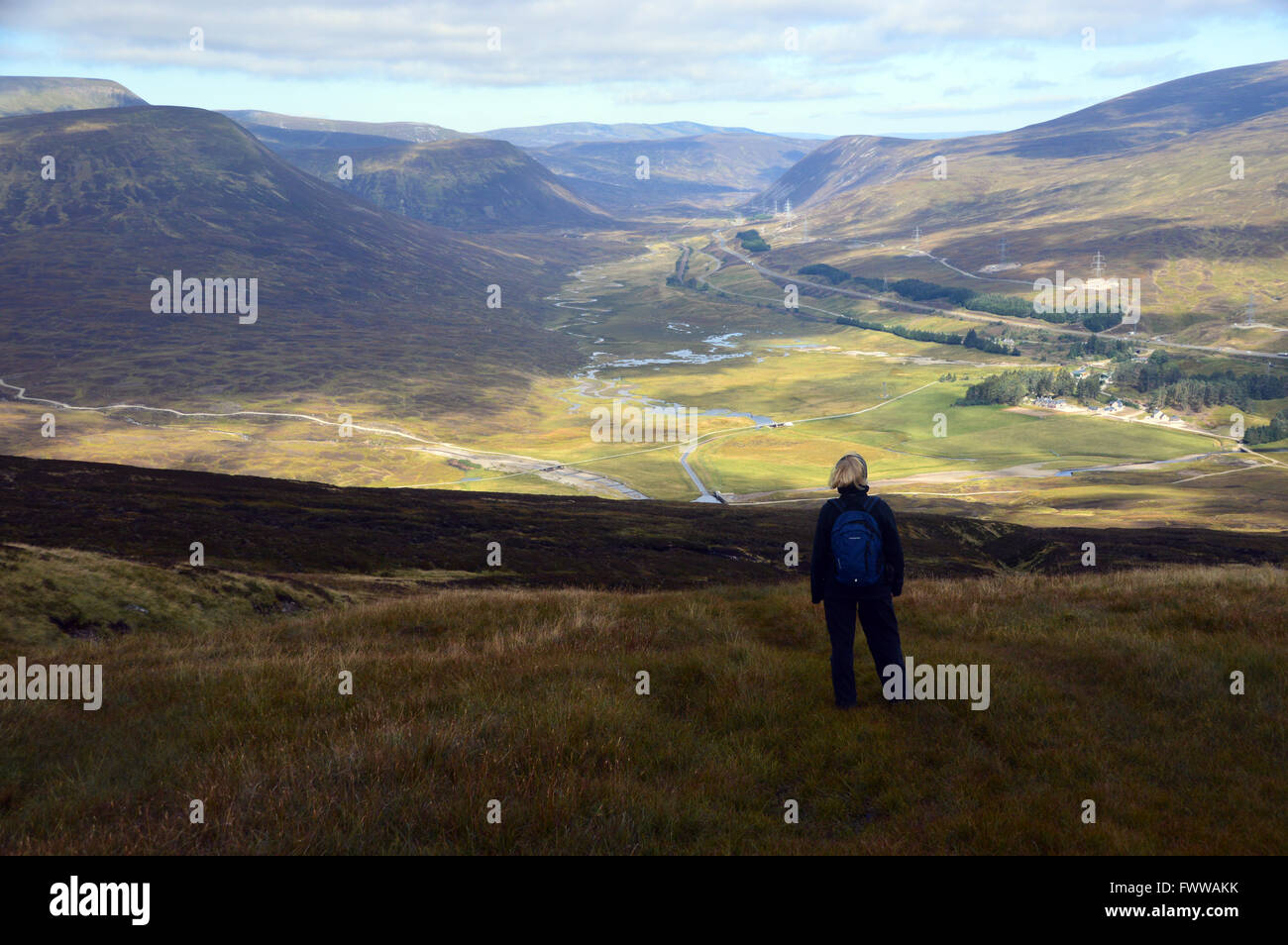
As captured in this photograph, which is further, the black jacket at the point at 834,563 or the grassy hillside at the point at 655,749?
the black jacket at the point at 834,563

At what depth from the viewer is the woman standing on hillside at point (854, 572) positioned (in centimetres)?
988

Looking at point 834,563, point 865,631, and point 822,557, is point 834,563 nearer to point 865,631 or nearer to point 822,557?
point 822,557

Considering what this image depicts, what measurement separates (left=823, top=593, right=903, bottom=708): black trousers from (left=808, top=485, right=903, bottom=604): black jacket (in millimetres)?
117

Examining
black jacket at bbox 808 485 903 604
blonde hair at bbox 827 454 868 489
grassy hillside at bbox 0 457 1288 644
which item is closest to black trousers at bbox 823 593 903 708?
black jacket at bbox 808 485 903 604

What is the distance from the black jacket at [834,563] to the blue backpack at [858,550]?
0.36 feet

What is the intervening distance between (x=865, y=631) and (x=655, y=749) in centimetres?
338

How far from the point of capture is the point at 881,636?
1024cm

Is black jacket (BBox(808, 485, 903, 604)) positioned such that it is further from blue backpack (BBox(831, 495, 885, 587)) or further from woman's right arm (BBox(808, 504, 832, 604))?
blue backpack (BBox(831, 495, 885, 587))

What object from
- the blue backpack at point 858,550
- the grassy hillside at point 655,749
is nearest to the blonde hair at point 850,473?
the blue backpack at point 858,550

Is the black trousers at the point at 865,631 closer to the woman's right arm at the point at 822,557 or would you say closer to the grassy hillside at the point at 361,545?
the woman's right arm at the point at 822,557

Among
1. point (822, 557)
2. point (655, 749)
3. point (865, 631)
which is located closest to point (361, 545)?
point (822, 557)
